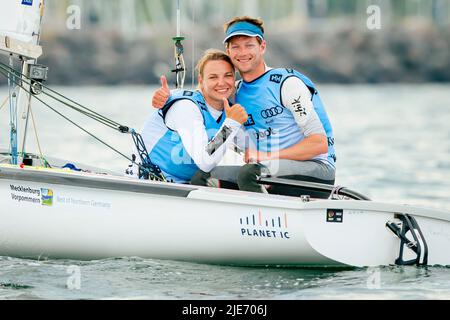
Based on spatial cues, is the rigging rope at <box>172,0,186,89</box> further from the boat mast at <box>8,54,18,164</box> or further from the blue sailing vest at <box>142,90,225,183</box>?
the boat mast at <box>8,54,18,164</box>

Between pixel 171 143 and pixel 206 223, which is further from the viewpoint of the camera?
pixel 171 143

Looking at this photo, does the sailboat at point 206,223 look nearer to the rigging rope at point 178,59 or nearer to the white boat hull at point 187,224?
the white boat hull at point 187,224

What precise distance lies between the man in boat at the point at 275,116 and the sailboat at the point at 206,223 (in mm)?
172

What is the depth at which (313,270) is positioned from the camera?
6277 millimetres

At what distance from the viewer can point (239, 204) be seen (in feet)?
20.1

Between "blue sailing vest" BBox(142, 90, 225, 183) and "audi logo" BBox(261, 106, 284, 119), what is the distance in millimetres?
260

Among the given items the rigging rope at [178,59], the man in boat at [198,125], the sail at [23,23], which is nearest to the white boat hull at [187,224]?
the man in boat at [198,125]

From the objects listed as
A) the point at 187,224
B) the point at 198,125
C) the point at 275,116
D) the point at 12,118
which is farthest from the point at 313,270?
the point at 12,118

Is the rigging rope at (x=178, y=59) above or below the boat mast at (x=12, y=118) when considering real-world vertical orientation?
above

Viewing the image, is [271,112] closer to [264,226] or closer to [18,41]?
[264,226]

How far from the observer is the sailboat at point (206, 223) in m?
6.09

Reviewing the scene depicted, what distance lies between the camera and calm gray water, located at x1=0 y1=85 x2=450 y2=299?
19.4 ft
